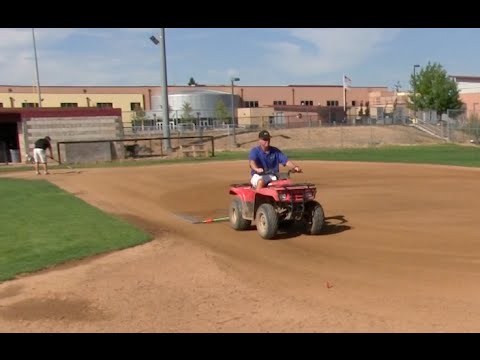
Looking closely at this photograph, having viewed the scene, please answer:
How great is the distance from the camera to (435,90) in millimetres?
65062

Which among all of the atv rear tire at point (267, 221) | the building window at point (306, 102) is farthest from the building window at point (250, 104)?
the atv rear tire at point (267, 221)

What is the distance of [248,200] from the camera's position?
9.48 m

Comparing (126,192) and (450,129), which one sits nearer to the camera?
(126,192)

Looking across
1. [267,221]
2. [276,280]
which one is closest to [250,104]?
[267,221]

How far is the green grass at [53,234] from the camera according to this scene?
749cm

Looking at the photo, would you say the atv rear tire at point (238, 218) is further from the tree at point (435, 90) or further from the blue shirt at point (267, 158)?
the tree at point (435, 90)

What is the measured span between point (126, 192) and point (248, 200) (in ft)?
24.4

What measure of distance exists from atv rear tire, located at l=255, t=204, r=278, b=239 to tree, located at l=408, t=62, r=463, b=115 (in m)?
62.5

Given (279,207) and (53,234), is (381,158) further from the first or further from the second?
(53,234)

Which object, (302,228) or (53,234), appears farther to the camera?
(302,228)

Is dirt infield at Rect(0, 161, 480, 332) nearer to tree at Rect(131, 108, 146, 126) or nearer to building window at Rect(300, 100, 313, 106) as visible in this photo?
tree at Rect(131, 108, 146, 126)

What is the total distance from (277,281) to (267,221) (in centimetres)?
240
